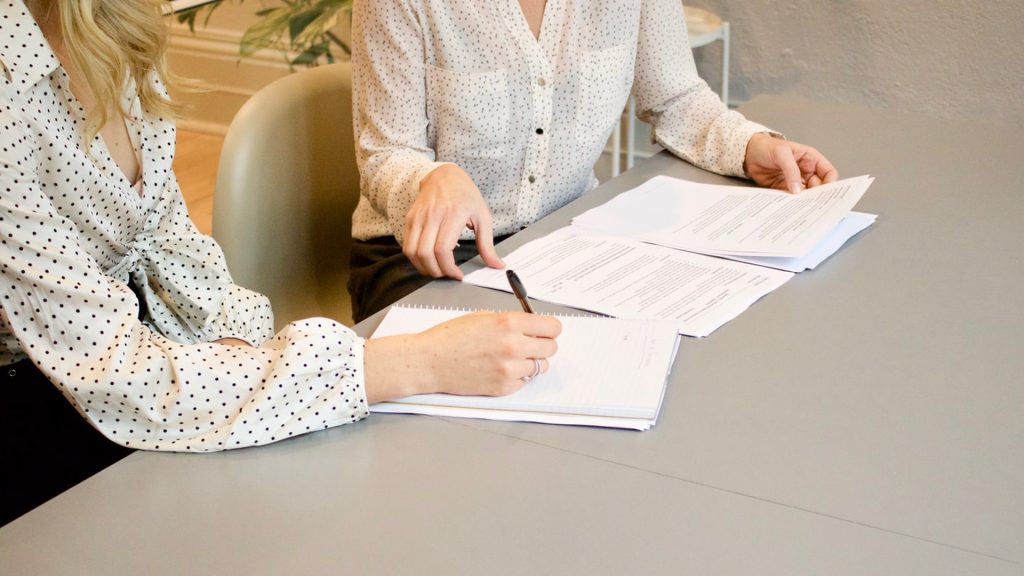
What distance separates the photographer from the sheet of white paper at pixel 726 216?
4.08 ft

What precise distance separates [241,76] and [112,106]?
2.20 m

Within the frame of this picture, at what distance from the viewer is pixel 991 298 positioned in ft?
3.62

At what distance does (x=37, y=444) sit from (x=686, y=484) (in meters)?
0.71

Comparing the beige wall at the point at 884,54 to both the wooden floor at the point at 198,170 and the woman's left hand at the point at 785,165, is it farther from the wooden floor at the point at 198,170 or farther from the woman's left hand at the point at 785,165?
the wooden floor at the point at 198,170

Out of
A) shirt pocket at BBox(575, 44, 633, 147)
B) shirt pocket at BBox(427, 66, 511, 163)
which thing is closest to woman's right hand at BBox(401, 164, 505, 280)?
shirt pocket at BBox(427, 66, 511, 163)

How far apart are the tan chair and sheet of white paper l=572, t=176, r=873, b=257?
0.46 metres

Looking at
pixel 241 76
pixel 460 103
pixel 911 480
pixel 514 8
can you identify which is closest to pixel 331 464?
pixel 911 480

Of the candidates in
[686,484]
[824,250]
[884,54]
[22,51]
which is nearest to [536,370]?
[686,484]

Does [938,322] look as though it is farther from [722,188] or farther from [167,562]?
[167,562]

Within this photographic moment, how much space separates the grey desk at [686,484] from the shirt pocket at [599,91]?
57 cm

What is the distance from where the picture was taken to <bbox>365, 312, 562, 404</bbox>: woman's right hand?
925 millimetres

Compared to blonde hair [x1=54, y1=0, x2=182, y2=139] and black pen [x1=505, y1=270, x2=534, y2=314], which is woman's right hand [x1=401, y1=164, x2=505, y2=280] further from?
blonde hair [x1=54, y1=0, x2=182, y2=139]

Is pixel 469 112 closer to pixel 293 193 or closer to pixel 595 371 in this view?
pixel 293 193

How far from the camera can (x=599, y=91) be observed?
156 centimetres
